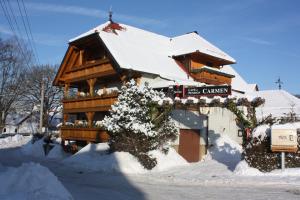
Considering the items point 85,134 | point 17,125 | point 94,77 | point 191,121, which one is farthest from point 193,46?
point 17,125

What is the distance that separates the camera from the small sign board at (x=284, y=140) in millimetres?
15102

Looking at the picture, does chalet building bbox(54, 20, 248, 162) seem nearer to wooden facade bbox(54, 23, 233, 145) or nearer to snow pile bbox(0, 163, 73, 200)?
wooden facade bbox(54, 23, 233, 145)

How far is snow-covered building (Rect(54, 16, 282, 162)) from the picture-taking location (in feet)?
78.6

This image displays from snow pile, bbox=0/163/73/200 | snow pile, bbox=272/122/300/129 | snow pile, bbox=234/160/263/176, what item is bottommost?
snow pile, bbox=234/160/263/176

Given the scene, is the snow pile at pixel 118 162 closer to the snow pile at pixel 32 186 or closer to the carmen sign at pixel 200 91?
the carmen sign at pixel 200 91

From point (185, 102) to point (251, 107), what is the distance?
357cm

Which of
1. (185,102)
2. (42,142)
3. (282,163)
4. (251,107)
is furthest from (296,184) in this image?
(42,142)

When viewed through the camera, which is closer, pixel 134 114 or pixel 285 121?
pixel 285 121

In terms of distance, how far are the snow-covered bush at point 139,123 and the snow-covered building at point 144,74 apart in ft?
5.13

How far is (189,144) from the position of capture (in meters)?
24.3

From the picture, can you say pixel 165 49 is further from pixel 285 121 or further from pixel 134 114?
pixel 285 121

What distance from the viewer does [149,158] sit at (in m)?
20.2

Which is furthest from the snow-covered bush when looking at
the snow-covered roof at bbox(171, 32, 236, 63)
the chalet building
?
the snow-covered roof at bbox(171, 32, 236, 63)

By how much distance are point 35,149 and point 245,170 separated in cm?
2067
